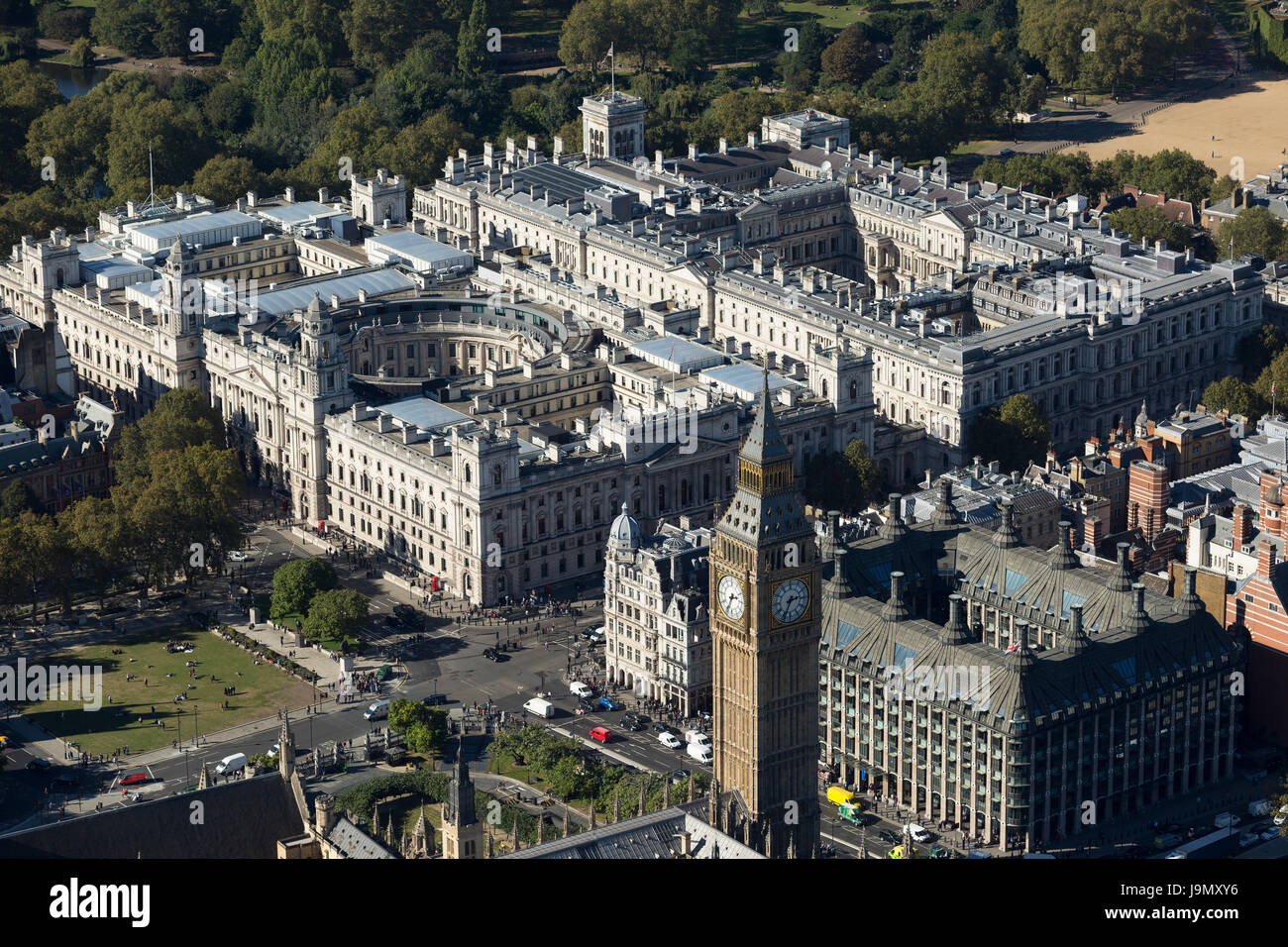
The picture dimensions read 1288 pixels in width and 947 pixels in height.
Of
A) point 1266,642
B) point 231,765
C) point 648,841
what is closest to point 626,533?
point 231,765

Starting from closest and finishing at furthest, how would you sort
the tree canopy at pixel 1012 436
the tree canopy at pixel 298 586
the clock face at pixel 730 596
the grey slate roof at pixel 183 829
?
the grey slate roof at pixel 183 829, the clock face at pixel 730 596, the tree canopy at pixel 298 586, the tree canopy at pixel 1012 436

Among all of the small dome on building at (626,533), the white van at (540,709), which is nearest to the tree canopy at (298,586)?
the white van at (540,709)

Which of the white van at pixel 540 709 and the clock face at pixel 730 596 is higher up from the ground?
the clock face at pixel 730 596

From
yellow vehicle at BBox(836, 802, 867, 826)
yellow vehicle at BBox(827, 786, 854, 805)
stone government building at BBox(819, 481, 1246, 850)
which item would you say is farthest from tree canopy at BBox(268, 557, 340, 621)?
yellow vehicle at BBox(836, 802, 867, 826)

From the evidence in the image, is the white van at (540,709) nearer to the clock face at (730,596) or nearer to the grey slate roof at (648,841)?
the clock face at (730,596)

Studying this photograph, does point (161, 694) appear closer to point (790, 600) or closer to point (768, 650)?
point (768, 650)

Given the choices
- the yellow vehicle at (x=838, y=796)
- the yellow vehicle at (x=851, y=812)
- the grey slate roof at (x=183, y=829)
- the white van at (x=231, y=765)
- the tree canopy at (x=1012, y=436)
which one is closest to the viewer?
the grey slate roof at (x=183, y=829)
